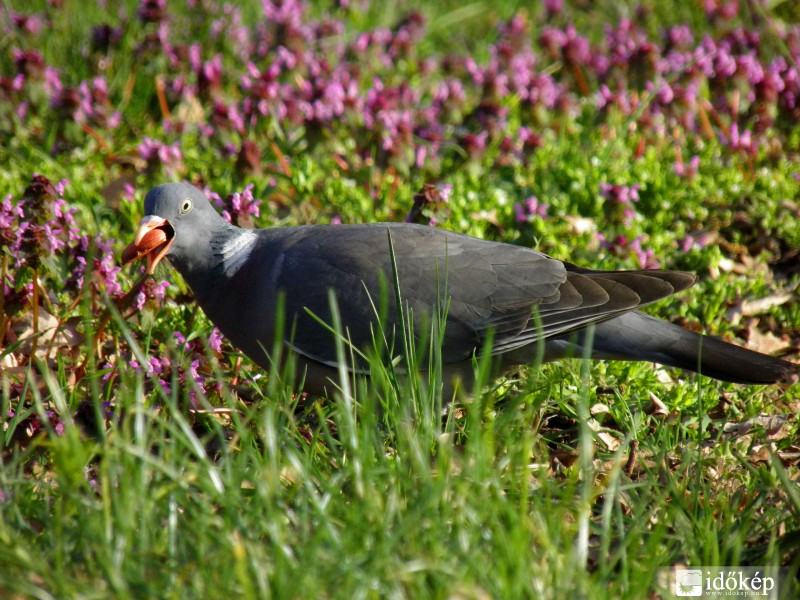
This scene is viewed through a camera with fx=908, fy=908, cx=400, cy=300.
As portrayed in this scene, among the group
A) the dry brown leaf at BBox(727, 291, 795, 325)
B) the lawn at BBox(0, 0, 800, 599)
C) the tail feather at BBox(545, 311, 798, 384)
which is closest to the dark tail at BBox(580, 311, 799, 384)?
the tail feather at BBox(545, 311, 798, 384)

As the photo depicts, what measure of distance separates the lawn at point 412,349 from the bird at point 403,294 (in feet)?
0.59

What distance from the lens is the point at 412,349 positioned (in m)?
2.84

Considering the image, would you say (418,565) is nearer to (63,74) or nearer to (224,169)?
(224,169)

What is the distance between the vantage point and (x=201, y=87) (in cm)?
495

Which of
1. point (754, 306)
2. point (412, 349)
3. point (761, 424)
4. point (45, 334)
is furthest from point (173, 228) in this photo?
point (754, 306)

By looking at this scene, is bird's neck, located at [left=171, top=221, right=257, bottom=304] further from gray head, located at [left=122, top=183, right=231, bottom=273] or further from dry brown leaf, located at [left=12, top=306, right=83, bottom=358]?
dry brown leaf, located at [left=12, top=306, right=83, bottom=358]

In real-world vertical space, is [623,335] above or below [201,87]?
below

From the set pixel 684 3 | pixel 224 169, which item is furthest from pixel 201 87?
pixel 684 3

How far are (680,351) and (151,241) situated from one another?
1.91 metres

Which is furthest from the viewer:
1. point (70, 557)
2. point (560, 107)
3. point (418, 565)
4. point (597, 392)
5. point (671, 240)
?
point (560, 107)

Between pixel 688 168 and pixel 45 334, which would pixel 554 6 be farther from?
pixel 45 334

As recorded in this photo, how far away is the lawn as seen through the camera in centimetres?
203

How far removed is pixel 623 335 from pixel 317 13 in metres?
→ 4.28

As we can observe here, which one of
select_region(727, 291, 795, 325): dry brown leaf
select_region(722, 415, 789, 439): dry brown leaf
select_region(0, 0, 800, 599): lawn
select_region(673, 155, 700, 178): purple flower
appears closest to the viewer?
select_region(0, 0, 800, 599): lawn
